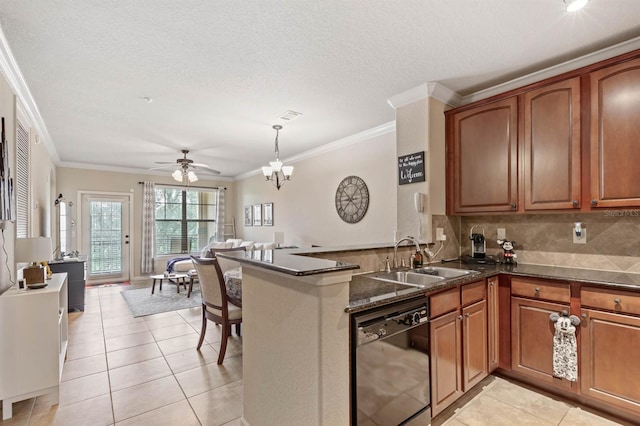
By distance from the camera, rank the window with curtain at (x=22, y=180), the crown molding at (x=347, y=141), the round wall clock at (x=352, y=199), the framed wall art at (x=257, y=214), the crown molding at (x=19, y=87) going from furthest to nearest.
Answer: the framed wall art at (x=257, y=214) < the round wall clock at (x=352, y=199) < the crown molding at (x=347, y=141) < the window with curtain at (x=22, y=180) < the crown molding at (x=19, y=87)

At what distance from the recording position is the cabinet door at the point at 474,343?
7.07 ft

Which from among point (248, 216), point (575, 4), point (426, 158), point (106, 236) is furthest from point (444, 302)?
point (106, 236)

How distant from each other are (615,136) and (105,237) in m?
8.64

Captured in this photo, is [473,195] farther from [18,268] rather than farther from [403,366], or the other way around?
[18,268]

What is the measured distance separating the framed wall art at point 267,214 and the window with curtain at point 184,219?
76.2 inches

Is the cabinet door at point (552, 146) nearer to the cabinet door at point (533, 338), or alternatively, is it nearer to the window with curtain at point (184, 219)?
the cabinet door at point (533, 338)

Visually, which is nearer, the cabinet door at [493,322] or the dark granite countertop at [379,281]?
the dark granite countertop at [379,281]

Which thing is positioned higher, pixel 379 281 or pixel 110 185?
pixel 110 185

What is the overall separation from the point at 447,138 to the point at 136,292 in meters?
5.91

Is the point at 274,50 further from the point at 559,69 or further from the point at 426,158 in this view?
the point at 559,69

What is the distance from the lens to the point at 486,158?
280cm

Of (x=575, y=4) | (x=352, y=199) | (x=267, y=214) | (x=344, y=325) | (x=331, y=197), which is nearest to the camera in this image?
(x=344, y=325)

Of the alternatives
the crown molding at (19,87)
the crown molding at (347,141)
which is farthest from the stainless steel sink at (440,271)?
the crown molding at (19,87)

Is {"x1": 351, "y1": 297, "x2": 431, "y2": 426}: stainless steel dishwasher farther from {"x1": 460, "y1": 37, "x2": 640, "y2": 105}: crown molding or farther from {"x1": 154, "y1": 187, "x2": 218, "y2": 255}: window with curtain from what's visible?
{"x1": 154, "y1": 187, "x2": 218, "y2": 255}: window with curtain
